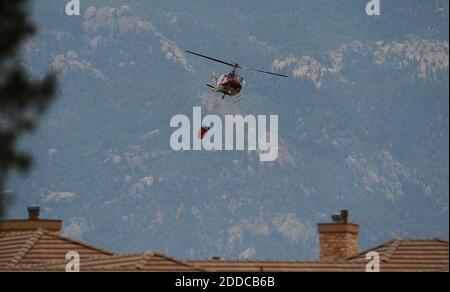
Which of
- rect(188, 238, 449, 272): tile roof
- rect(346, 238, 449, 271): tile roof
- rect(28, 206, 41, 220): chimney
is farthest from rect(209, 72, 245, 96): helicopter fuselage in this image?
rect(188, 238, 449, 272): tile roof

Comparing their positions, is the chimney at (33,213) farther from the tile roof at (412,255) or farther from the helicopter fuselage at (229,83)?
the helicopter fuselage at (229,83)

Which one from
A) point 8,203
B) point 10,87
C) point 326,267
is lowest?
point 8,203

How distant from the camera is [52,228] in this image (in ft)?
215

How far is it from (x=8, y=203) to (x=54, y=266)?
83.2ft

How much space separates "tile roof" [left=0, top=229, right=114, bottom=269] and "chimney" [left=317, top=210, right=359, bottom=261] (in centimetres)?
941

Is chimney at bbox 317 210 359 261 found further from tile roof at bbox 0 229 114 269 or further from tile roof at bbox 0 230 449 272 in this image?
tile roof at bbox 0 229 114 269

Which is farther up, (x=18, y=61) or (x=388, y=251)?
(x=388, y=251)

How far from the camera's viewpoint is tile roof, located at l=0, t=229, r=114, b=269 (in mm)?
54875

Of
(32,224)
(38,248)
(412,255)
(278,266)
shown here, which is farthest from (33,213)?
(412,255)

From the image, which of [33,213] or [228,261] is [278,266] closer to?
[228,261]

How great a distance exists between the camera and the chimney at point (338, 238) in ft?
202

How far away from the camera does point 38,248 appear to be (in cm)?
5638
